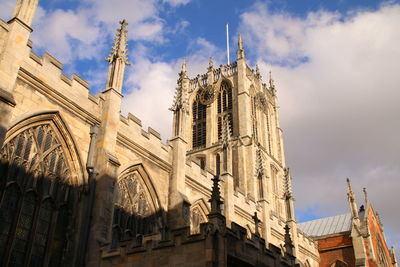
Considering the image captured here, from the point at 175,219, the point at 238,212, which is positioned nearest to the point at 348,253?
the point at 238,212

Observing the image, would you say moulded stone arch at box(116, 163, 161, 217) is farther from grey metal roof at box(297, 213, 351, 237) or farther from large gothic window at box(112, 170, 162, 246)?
grey metal roof at box(297, 213, 351, 237)

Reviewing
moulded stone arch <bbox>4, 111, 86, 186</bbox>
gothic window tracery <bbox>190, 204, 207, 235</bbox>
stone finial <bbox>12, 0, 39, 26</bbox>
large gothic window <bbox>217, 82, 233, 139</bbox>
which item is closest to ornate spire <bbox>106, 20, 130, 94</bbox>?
moulded stone arch <bbox>4, 111, 86, 186</bbox>

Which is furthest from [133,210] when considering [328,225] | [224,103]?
[224,103]

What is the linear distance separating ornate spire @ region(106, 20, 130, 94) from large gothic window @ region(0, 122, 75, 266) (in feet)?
11.7

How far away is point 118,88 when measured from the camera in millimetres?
17969

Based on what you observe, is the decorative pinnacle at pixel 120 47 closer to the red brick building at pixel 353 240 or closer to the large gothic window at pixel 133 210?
the large gothic window at pixel 133 210

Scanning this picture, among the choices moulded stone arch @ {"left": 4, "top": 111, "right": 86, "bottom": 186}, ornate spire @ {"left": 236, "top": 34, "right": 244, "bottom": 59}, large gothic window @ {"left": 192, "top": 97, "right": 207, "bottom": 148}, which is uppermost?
ornate spire @ {"left": 236, "top": 34, "right": 244, "bottom": 59}

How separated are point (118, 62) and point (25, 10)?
4.16m

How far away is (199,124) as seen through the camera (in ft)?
146

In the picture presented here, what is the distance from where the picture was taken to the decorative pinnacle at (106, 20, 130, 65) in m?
18.2

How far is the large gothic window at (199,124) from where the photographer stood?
43.1 meters

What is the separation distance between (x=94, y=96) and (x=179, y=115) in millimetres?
4933

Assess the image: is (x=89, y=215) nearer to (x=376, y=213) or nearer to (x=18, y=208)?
(x=18, y=208)

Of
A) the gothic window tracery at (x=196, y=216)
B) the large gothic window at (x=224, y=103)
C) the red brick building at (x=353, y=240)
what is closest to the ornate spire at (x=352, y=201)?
the red brick building at (x=353, y=240)
